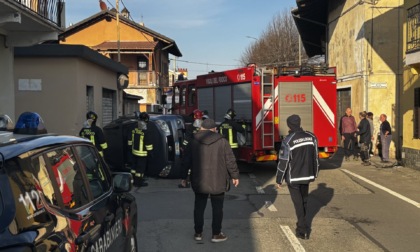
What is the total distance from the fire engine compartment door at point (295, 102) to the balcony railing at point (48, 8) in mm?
6189

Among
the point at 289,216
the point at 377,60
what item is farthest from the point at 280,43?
the point at 289,216

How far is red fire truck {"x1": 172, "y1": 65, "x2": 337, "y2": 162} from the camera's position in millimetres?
12617

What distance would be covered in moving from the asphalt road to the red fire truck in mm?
1047

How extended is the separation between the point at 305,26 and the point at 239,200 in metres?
22.4

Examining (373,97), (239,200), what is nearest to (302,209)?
(239,200)

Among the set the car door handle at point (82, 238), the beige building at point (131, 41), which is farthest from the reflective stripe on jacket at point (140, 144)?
the beige building at point (131, 41)

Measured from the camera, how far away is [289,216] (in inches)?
309

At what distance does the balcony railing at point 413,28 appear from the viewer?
13.3 meters

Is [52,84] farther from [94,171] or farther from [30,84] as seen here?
[94,171]

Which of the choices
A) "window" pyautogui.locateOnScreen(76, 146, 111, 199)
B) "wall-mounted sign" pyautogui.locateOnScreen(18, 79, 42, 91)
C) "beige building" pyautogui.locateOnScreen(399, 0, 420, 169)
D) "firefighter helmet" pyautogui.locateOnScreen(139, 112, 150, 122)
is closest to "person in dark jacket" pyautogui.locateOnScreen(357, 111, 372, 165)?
"beige building" pyautogui.locateOnScreen(399, 0, 420, 169)

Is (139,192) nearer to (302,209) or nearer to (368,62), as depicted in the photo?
(302,209)

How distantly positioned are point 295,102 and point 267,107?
0.91 meters

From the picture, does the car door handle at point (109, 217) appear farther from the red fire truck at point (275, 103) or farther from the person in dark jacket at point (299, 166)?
the red fire truck at point (275, 103)

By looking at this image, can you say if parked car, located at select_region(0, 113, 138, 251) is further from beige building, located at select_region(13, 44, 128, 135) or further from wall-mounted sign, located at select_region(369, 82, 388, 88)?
wall-mounted sign, located at select_region(369, 82, 388, 88)
